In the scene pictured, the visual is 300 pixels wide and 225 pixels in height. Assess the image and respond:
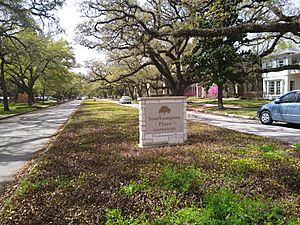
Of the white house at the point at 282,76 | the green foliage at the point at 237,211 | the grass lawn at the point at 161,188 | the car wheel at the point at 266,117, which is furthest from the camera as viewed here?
the white house at the point at 282,76

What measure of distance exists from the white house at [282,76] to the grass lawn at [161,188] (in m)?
32.8

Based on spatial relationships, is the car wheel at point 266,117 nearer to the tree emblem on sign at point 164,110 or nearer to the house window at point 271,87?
the tree emblem on sign at point 164,110

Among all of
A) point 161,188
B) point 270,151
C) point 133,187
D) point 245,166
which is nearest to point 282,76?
point 270,151

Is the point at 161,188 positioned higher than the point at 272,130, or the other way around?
the point at 161,188

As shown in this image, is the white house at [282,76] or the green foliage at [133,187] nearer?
the green foliage at [133,187]

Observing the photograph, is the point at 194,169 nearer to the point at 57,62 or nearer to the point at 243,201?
the point at 243,201

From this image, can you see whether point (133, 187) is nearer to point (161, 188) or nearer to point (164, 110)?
point (161, 188)

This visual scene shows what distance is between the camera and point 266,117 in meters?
12.6

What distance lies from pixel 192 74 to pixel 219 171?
19.7 meters

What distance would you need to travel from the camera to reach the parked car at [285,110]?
429 inches

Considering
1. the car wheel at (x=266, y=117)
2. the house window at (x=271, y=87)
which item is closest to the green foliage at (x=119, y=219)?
the car wheel at (x=266, y=117)

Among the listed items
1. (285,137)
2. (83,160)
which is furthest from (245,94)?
(83,160)

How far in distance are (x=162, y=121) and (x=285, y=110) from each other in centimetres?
747

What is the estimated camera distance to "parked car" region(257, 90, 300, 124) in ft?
35.7
